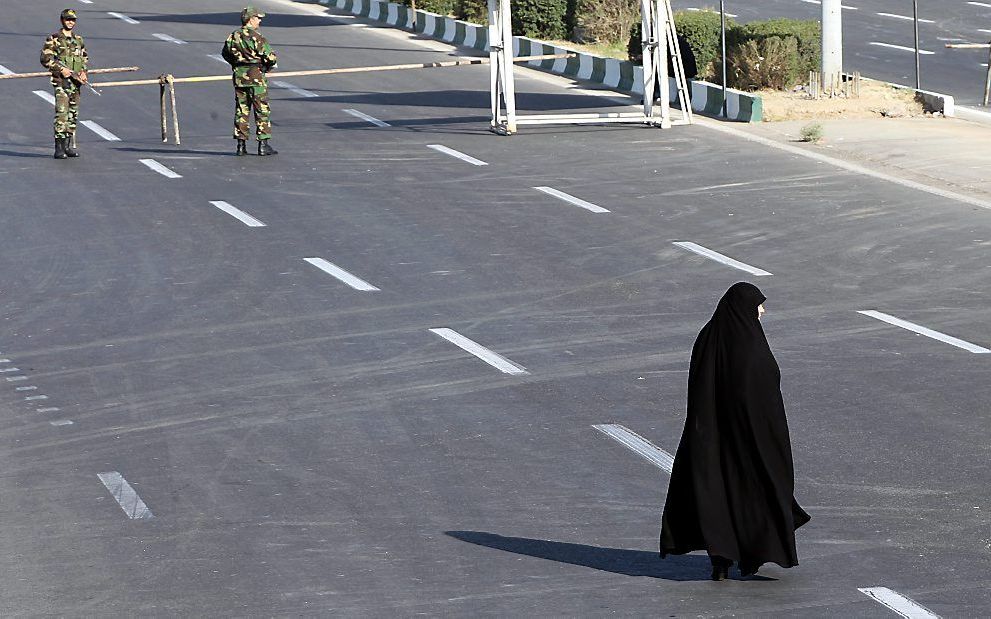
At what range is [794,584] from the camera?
793 cm

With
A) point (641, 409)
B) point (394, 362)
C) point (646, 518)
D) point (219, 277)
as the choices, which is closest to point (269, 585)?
point (646, 518)

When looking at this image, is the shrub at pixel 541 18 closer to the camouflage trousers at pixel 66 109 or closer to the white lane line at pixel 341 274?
the camouflage trousers at pixel 66 109

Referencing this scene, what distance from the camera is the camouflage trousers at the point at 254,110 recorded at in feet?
76.7

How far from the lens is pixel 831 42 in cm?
2725

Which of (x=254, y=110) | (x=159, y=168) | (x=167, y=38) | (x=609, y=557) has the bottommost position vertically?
(x=609, y=557)

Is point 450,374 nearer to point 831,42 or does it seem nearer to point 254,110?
point 254,110

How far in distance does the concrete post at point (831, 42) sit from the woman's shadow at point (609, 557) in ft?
65.0

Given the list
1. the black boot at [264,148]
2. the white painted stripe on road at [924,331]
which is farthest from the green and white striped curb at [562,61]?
the white painted stripe on road at [924,331]

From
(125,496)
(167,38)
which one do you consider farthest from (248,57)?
(167,38)

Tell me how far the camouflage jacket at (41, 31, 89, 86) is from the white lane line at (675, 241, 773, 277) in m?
10.5

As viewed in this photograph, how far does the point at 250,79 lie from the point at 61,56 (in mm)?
2712

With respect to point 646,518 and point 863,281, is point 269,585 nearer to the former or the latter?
point 646,518

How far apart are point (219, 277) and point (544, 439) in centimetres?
631

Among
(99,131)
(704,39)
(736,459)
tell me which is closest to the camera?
(736,459)
